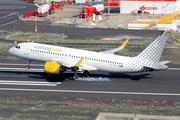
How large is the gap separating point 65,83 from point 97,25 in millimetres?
61839

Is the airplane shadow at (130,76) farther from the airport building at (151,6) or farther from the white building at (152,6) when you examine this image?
the white building at (152,6)

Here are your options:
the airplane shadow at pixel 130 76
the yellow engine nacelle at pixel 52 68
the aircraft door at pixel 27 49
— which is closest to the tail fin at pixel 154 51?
the airplane shadow at pixel 130 76

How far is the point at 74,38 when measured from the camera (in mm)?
76438

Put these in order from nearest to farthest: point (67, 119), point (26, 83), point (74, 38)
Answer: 1. point (67, 119)
2. point (26, 83)
3. point (74, 38)

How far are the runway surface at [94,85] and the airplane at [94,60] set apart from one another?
194 centimetres

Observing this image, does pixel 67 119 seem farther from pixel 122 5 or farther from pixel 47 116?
pixel 122 5

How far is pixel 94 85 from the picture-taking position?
39.8m

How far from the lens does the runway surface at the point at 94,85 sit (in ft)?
118

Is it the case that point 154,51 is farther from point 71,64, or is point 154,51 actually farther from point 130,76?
point 71,64

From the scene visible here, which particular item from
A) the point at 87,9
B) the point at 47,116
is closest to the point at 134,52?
the point at 47,116

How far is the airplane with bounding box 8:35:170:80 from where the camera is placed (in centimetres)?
3947

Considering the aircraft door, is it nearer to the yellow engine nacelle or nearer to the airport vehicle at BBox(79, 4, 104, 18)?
the yellow engine nacelle

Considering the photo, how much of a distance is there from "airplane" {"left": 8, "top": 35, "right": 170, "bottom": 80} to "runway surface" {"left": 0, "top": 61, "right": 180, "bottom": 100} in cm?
194

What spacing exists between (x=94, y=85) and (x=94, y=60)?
12.7ft
